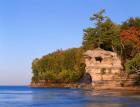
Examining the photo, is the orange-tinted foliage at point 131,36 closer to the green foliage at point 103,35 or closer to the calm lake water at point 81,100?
the green foliage at point 103,35

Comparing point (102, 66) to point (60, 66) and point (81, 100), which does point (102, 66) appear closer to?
point (81, 100)

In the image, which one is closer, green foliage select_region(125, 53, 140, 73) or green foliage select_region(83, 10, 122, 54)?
green foliage select_region(125, 53, 140, 73)

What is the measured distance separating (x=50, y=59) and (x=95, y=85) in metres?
50.7

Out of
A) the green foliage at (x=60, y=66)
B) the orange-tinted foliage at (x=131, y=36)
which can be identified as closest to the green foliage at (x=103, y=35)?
the orange-tinted foliage at (x=131, y=36)

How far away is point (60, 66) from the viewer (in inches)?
4690

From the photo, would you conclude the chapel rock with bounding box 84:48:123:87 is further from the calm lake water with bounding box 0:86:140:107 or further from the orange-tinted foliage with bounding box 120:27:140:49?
the calm lake water with bounding box 0:86:140:107

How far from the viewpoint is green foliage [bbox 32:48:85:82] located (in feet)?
361

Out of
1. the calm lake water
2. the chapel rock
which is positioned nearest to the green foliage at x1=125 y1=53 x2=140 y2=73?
the chapel rock

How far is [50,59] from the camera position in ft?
403

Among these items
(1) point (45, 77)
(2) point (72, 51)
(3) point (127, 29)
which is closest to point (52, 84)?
(1) point (45, 77)

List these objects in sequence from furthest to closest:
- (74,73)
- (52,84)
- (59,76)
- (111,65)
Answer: (52,84) < (59,76) < (74,73) < (111,65)

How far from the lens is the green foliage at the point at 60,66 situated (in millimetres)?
109938

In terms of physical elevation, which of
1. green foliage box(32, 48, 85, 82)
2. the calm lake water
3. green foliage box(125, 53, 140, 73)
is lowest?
the calm lake water

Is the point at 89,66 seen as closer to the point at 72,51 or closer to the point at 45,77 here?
the point at 72,51
